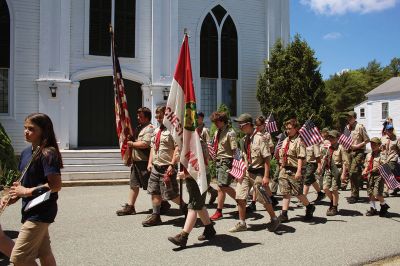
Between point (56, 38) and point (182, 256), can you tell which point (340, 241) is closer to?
point (182, 256)

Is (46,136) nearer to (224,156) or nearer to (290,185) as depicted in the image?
(224,156)

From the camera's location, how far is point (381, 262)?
16.8 ft

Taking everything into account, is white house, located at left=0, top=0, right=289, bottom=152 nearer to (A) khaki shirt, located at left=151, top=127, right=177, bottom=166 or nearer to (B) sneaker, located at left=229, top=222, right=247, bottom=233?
(A) khaki shirt, located at left=151, top=127, right=177, bottom=166

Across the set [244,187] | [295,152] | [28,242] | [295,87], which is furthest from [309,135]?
[295,87]

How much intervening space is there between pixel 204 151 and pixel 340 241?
249 centimetres

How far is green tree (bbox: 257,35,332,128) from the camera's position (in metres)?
15.8

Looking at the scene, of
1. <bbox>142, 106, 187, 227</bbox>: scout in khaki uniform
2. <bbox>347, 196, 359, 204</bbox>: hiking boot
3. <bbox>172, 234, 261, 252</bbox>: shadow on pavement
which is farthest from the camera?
<bbox>347, 196, 359, 204</bbox>: hiking boot

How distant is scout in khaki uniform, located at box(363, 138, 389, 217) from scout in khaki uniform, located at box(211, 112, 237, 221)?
3.01 m

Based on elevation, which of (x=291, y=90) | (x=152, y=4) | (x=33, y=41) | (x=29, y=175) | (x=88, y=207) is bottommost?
(x=88, y=207)

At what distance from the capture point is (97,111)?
1516 centimetres

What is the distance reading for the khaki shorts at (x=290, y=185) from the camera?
701 centimetres

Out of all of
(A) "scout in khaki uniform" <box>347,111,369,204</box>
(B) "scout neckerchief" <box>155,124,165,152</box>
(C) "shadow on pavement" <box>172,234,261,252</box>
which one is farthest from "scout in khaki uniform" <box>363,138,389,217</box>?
(B) "scout neckerchief" <box>155,124,165,152</box>

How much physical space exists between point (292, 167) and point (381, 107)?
35411mm

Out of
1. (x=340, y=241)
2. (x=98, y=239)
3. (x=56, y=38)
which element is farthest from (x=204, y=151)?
(x=56, y=38)
